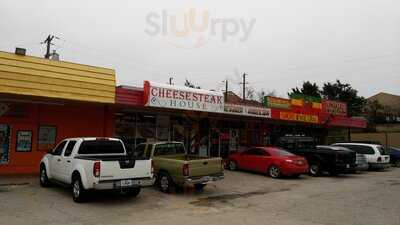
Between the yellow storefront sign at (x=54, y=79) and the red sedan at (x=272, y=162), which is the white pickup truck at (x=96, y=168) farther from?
the red sedan at (x=272, y=162)

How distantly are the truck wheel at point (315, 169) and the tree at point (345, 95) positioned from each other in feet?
134

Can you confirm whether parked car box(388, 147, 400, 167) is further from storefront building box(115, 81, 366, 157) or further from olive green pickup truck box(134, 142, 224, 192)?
olive green pickup truck box(134, 142, 224, 192)

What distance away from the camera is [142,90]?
1789 centimetres

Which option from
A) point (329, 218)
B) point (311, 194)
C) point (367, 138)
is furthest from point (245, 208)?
point (367, 138)

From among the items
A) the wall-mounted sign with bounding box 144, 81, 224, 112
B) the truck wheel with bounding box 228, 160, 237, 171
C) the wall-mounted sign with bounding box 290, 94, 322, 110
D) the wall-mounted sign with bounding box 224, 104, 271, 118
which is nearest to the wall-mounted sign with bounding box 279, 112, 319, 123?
the wall-mounted sign with bounding box 290, 94, 322, 110

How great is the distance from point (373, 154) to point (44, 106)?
58.2 ft

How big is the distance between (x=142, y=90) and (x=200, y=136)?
7.17 m

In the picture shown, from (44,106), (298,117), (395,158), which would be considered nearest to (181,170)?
(44,106)

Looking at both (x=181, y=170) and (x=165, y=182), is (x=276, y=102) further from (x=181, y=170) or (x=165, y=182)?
(x=181, y=170)

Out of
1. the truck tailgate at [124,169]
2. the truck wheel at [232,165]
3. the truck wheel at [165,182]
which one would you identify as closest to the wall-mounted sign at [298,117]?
the truck wheel at [232,165]

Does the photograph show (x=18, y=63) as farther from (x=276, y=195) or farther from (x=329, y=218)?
(x=329, y=218)

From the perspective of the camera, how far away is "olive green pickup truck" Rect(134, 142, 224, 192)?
12969mm

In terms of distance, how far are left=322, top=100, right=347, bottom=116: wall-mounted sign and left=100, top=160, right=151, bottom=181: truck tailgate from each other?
1990 cm

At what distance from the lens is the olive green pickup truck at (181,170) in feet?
42.5
